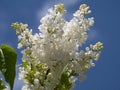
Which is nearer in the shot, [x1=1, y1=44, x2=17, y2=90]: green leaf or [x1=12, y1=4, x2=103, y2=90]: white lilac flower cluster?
[x1=1, y1=44, x2=17, y2=90]: green leaf

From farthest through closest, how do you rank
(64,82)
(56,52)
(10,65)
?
(56,52)
(64,82)
(10,65)

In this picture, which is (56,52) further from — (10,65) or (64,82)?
(10,65)

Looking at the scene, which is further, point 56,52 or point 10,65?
point 56,52

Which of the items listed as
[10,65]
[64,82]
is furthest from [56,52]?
[10,65]

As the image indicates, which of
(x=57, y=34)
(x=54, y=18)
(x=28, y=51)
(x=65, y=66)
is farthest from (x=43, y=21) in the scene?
(x=65, y=66)

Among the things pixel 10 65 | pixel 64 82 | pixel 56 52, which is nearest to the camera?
pixel 10 65

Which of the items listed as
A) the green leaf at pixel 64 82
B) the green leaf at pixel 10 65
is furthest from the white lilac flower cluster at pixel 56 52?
the green leaf at pixel 10 65

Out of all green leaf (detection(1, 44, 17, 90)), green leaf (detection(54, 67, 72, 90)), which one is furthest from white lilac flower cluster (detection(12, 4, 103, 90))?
green leaf (detection(1, 44, 17, 90))

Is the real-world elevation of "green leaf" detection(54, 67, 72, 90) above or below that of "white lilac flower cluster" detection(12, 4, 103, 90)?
below

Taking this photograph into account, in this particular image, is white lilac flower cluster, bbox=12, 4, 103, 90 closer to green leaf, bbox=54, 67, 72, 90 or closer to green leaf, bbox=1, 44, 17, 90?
green leaf, bbox=54, 67, 72, 90
